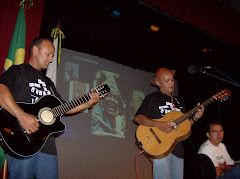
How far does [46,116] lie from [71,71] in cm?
277

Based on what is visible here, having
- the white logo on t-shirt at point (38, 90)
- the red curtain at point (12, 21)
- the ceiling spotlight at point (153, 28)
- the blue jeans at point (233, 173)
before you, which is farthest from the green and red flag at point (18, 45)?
the blue jeans at point (233, 173)

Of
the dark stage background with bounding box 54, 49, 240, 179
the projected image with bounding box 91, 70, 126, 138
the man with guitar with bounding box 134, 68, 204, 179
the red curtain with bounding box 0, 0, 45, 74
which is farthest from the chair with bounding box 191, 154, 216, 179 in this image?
the red curtain with bounding box 0, 0, 45, 74

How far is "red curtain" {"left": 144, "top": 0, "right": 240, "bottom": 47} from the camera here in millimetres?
4633

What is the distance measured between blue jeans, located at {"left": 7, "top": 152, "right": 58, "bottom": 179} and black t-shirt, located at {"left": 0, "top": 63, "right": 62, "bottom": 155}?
0.07 m

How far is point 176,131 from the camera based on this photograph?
2980mm

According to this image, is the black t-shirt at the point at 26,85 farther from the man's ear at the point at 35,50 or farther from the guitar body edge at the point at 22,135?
the man's ear at the point at 35,50

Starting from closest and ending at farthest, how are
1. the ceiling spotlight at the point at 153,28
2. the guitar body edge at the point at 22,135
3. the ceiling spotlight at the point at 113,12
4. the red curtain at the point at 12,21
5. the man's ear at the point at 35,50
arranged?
the guitar body edge at the point at 22,135 < the man's ear at the point at 35,50 < the red curtain at the point at 12,21 < the ceiling spotlight at the point at 113,12 < the ceiling spotlight at the point at 153,28

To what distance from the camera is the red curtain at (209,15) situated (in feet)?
15.2

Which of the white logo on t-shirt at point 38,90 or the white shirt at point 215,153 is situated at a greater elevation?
the white logo on t-shirt at point 38,90

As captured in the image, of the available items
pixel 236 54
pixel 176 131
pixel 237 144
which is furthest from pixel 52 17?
pixel 237 144

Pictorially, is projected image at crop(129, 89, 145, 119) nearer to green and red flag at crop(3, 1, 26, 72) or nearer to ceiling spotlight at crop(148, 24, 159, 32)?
ceiling spotlight at crop(148, 24, 159, 32)

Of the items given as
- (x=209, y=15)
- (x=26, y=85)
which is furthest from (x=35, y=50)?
(x=209, y=15)

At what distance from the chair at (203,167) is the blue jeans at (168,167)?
1.10m

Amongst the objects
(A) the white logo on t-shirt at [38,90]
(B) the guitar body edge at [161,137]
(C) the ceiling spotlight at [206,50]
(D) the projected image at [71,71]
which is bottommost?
(B) the guitar body edge at [161,137]
